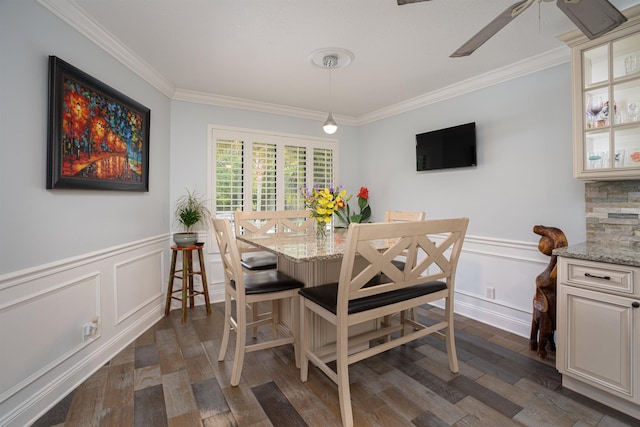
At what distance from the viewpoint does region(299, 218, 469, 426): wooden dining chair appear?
158 cm

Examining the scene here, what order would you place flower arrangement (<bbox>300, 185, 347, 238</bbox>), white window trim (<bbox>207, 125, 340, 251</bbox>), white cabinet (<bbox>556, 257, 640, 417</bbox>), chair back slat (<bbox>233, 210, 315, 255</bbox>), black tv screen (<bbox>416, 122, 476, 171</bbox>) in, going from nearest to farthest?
1. white cabinet (<bbox>556, 257, 640, 417</bbox>)
2. flower arrangement (<bbox>300, 185, 347, 238</bbox>)
3. chair back slat (<bbox>233, 210, 315, 255</bbox>)
4. black tv screen (<bbox>416, 122, 476, 171</bbox>)
5. white window trim (<bbox>207, 125, 340, 251</bbox>)

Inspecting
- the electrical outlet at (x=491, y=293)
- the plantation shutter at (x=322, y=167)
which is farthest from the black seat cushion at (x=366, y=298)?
the plantation shutter at (x=322, y=167)

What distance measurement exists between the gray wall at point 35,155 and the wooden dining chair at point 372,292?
1.62m

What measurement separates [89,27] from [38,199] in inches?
50.8

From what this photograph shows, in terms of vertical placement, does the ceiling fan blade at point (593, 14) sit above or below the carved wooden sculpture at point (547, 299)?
above

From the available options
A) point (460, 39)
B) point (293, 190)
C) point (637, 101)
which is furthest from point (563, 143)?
point (293, 190)

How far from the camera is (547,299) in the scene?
2361 mm

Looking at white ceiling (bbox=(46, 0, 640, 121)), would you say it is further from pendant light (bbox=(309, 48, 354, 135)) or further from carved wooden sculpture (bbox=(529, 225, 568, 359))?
carved wooden sculpture (bbox=(529, 225, 568, 359))

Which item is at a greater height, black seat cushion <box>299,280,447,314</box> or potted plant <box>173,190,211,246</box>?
potted plant <box>173,190,211,246</box>

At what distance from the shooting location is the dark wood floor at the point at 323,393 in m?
1.70

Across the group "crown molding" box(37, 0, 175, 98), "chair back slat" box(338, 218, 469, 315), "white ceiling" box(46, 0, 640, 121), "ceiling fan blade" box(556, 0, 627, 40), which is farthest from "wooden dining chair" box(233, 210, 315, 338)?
"ceiling fan blade" box(556, 0, 627, 40)

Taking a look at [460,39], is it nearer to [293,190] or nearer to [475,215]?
[475,215]

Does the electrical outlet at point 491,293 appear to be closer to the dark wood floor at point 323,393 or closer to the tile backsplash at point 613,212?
the dark wood floor at point 323,393

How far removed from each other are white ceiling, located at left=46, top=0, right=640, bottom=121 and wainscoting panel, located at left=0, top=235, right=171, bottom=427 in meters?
1.67
